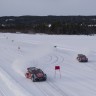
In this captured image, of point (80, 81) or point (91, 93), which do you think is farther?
point (80, 81)

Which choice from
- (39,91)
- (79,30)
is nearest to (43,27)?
(79,30)

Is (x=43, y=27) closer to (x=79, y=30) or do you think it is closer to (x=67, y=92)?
(x=79, y=30)

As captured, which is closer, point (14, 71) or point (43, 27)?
point (14, 71)

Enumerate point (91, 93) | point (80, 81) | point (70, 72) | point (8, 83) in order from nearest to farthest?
point (91, 93)
point (8, 83)
point (80, 81)
point (70, 72)

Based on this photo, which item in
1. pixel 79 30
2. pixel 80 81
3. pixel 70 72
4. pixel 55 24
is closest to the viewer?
pixel 80 81

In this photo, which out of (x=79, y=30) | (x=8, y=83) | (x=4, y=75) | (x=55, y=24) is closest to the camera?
(x=8, y=83)

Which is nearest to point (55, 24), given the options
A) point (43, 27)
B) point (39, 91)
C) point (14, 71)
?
point (43, 27)

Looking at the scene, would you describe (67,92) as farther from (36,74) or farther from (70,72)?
(70,72)

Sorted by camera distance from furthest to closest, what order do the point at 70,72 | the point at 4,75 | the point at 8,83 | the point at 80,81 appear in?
1. the point at 70,72
2. the point at 4,75
3. the point at 80,81
4. the point at 8,83

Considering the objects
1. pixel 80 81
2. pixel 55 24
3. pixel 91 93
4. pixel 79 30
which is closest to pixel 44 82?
pixel 80 81
